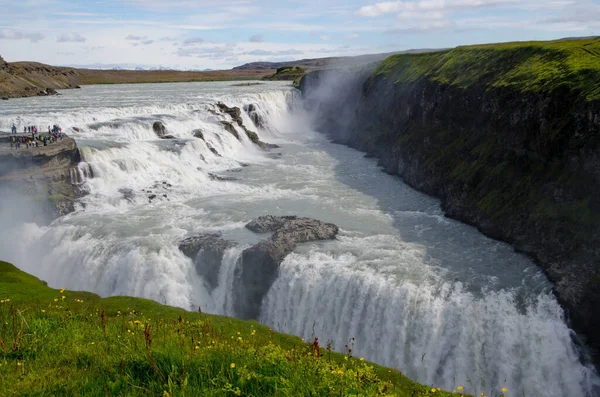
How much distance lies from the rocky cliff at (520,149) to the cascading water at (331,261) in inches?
49.9

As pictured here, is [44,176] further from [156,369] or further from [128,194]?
[156,369]

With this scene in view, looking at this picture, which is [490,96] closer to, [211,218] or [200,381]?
[211,218]

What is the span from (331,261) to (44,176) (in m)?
20.8

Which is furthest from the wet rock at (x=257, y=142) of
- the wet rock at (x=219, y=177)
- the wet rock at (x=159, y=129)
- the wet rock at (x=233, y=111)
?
the wet rock at (x=219, y=177)

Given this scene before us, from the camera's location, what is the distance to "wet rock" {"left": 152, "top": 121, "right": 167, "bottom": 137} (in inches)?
1845

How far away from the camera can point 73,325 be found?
10.2 metres

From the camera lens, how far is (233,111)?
5997 cm

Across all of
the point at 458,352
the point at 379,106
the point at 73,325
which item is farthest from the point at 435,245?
the point at 379,106

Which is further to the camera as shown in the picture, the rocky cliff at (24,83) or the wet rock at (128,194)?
the rocky cliff at (24,83)

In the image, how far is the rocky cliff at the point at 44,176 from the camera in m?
31.2

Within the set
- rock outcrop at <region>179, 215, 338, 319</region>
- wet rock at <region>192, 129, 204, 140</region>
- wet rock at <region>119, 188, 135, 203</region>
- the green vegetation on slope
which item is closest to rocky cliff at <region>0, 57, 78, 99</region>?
wet rock at <region>192, 129, 204, 140</region>

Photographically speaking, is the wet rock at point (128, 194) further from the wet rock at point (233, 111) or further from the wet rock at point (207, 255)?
the wet rock at point (233, 111)

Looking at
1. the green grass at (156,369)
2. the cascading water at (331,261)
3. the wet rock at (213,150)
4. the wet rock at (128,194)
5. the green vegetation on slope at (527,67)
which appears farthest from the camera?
the wet rock at (213,150)

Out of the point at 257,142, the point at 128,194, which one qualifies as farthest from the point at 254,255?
the point at 257,142
